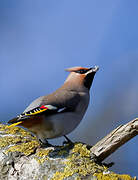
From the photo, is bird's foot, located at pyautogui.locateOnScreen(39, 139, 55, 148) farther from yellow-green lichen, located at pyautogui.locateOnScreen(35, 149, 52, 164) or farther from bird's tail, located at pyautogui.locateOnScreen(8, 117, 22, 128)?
bird's tail, located at pyautogui.locateOnScreen(8, 117, 22, 128)

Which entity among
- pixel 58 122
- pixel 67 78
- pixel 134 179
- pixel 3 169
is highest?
pixel 67 78

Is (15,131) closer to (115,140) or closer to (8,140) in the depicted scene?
(8,140)

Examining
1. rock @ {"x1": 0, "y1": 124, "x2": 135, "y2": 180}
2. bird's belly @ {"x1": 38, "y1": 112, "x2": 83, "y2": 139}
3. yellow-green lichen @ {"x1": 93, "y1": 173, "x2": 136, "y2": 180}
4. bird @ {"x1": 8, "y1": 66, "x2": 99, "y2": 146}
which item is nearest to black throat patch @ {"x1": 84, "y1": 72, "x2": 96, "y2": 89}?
bird @ {"x1": 8, "y1": 66, "x2": 99, "y2": 146}

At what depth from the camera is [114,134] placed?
117 inches

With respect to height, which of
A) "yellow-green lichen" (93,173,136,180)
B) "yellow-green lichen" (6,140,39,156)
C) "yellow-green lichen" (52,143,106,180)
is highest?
"yellow-green lichen" (6,140,39,156)

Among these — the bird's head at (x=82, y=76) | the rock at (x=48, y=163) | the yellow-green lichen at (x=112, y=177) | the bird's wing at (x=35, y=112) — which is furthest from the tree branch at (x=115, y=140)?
the bird's head at (x=82, y=76)

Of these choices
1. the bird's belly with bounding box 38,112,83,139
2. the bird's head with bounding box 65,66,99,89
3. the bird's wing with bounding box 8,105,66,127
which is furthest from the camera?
the bird's head with bounding box 65,66,99,89

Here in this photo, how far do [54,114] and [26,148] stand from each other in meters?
0.45

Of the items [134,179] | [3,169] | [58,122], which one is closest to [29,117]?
[58,122]

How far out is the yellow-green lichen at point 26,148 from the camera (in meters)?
3.05

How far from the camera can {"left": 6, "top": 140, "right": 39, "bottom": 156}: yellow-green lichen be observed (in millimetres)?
3052

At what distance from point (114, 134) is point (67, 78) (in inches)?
58.8

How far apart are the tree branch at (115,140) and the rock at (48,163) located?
96mm

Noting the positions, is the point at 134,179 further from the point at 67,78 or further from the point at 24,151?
the point at 67,78
